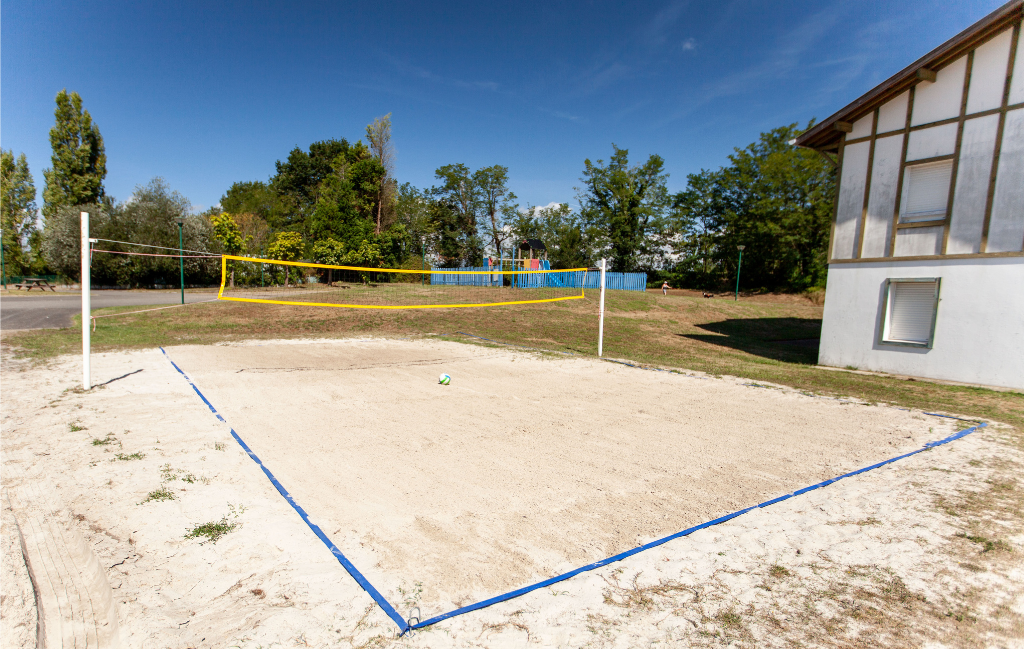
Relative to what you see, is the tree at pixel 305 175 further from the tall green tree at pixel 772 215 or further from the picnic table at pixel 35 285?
the tall green tree at pixel 772 215

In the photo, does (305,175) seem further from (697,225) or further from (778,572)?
(778,572)

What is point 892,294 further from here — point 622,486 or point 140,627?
point 140,627

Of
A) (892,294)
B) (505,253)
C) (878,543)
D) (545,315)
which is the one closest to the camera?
(878,543)

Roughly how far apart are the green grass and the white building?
932 millimetres

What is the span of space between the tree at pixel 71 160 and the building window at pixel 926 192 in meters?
50.7

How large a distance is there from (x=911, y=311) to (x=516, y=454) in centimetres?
1001

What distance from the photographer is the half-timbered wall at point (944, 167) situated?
8477 millimetres

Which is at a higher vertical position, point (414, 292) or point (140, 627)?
point (414, 292)

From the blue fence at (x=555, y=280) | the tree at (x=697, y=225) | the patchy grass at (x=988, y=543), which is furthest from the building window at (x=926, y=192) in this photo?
the tree at (x=697, y=225)

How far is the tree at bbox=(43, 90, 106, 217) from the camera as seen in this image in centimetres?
3650

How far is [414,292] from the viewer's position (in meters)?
18.6

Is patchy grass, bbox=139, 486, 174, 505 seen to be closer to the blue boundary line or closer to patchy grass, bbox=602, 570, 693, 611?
A: the blue boundary line

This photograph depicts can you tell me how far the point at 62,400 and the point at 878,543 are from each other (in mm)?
8746

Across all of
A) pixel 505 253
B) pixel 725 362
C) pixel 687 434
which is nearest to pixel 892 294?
pixel 725 362
